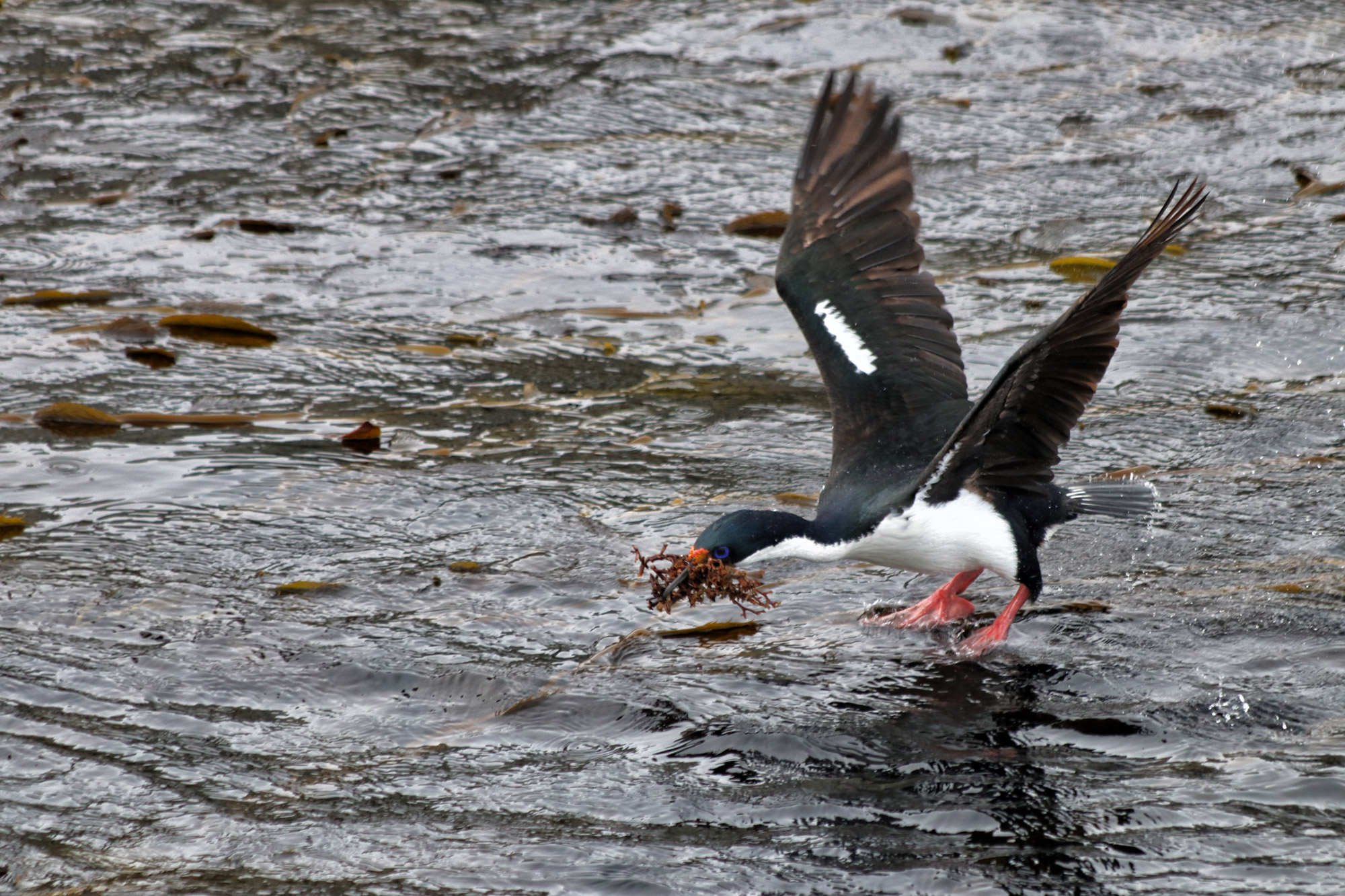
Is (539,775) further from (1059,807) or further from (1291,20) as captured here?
(1291,20)

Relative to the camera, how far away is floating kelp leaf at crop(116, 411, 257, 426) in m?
5.82

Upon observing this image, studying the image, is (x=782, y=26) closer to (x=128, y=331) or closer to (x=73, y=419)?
(x=128, y=331)

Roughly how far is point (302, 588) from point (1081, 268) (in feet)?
12.9

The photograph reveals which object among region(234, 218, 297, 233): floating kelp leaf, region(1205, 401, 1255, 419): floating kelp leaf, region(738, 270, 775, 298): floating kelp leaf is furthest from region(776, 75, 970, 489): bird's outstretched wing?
region(234, 218, 297, 233): floating kelp leaf

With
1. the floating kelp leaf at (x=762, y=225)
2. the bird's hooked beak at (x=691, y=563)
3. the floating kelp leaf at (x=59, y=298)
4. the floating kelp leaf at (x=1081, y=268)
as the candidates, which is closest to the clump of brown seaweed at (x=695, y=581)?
the bird's hooked beak at (x=691, y=563)

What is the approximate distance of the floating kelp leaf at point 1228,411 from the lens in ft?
18.4

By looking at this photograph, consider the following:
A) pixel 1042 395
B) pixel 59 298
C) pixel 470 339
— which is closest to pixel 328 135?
pixel 59 298

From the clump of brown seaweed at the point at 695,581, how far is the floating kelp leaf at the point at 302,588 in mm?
1123

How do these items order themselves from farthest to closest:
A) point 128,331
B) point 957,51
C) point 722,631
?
point 957,51
point 128,331
point 722,631

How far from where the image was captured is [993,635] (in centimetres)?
439

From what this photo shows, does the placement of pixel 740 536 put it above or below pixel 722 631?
above

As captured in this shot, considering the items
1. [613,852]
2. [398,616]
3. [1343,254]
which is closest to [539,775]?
[613,852]

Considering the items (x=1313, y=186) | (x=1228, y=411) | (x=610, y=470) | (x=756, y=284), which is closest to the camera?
(x=610, y=470)

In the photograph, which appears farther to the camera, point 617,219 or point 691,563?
point 617,219
